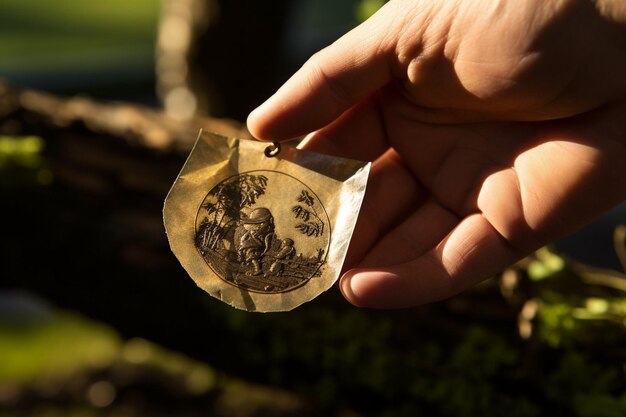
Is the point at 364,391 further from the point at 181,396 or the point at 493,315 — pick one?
the point at 181,396

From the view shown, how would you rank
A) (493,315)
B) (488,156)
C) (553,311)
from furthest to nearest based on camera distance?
(493,315)
(553,311)
(488,156)

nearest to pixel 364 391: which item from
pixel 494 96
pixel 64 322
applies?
pixel 494 96

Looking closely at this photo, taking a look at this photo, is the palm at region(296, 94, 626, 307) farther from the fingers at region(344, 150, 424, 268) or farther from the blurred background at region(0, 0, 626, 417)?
the blurred background at region(0, 0, 626, 417)

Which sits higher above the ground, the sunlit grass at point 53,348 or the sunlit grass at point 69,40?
the sunlit grass at point 69,40

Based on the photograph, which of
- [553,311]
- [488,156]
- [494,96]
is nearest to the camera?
[494,96]

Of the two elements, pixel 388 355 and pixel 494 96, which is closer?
pixel 494 96

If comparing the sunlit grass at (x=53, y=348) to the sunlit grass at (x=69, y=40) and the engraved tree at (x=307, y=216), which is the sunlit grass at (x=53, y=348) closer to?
the engraved tree at (x=307, y=216)

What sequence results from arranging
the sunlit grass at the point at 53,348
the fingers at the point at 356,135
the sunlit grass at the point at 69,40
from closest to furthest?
1. the fingers at the point at 356,135
2. the sunlit grass at the point at 53,348
3. the sunlit grass at the point at 69,40

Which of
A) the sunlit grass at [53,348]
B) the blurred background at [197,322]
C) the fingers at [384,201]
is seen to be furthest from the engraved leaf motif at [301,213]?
the sunlit grass at [53,348]
